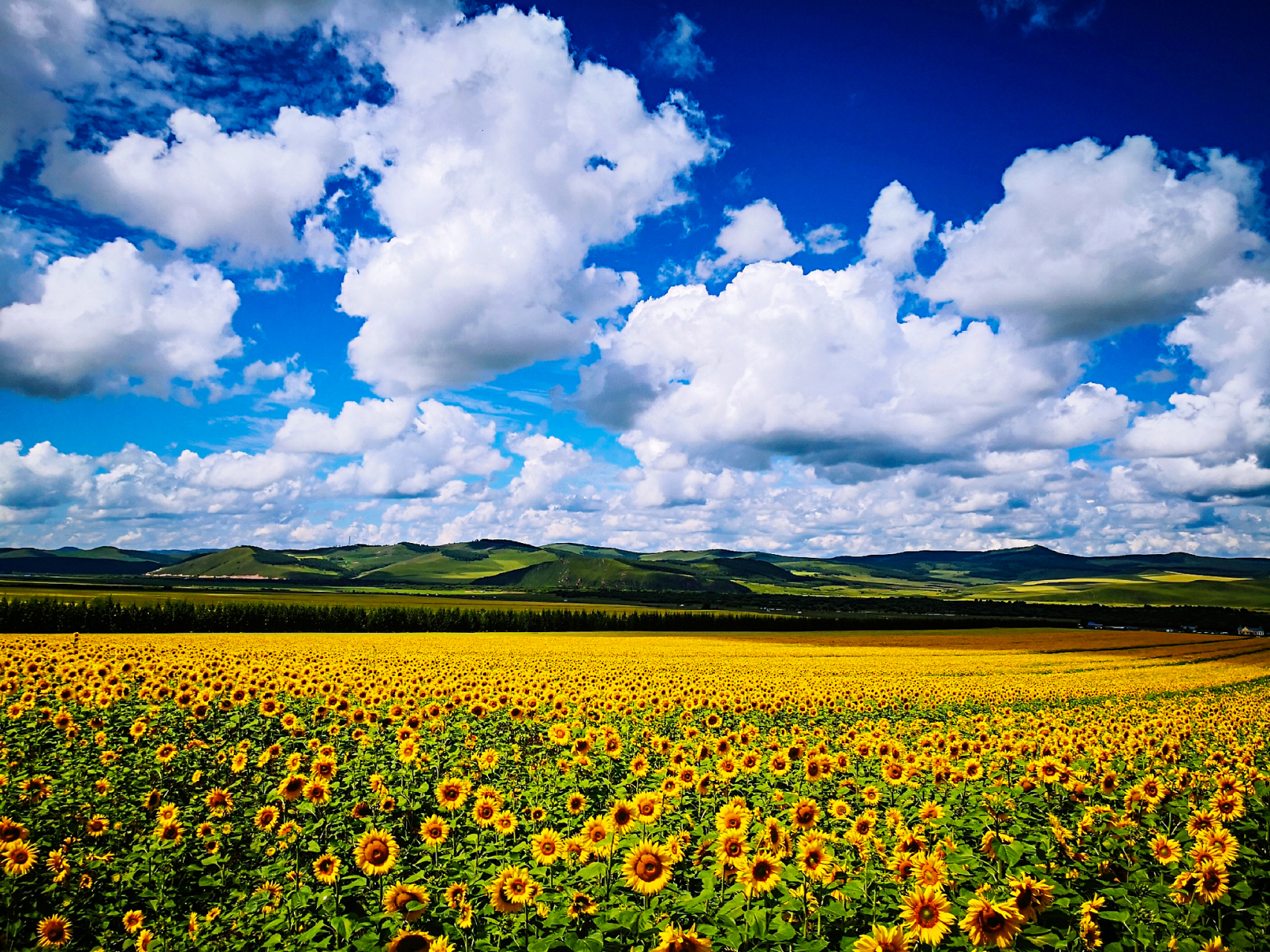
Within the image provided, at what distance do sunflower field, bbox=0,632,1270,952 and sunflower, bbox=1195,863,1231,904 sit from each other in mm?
20

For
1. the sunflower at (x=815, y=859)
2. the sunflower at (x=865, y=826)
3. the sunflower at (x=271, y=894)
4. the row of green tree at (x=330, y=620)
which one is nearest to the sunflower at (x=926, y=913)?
the sunflower at (x=815, y=859)

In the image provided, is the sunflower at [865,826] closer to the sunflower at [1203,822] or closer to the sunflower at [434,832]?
the sunflower at [1203,822]

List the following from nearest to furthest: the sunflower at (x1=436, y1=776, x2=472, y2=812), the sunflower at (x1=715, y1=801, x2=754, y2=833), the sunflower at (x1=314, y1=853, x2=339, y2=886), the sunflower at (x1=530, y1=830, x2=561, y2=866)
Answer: the sunflower at (x1=314, y1=853, x2=339, y2=886) < the sunflower at (x1=715, y1=801, x2=754, y2=833) < the sunflower at (x1=530, y1=830, x2=561, y2=866) < the sunflower at (x1=436, y1=776, x2=472, y2=812)

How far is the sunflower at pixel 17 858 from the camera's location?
6.76m

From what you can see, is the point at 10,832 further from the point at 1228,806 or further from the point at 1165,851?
the point at 1228,806

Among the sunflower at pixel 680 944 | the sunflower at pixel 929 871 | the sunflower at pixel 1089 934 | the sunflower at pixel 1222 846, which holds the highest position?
the sunflower at pixel 680 944

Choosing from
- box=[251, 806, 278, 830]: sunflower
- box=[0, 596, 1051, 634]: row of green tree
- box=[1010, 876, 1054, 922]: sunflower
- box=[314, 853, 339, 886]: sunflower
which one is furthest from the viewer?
box=[0, 596, 1051, 634]: row of green tree

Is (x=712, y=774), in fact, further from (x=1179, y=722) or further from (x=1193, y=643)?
(x=1193, y=643)

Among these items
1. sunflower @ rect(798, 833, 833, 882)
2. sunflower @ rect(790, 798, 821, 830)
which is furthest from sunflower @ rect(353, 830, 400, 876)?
sunflower @ rect(790, 798, 821, 830)

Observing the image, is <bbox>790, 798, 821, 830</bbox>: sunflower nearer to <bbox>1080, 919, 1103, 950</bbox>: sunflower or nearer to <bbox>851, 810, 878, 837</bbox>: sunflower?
<bbox>851, 810, 878, 837</bbox>: sunflower

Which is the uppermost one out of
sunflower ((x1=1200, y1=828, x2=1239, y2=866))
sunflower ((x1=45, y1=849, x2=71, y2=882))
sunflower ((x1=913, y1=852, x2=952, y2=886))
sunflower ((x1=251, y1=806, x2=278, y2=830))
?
sunflower ((x1=913, y1=852, x2=952, y2=886))

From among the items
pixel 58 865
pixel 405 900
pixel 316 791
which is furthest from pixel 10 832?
pixel 405 900

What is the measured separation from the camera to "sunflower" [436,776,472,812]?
8125 millimetres

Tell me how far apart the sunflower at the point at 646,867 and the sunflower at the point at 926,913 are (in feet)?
6.79
